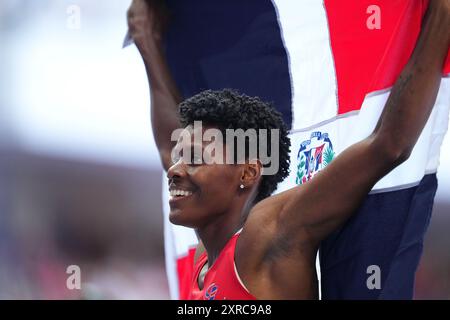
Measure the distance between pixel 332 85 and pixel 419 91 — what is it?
68 cm

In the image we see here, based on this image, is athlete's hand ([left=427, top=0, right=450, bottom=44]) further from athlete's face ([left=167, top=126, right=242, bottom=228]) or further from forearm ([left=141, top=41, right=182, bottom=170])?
forearm ([left=141, top=41, right=182, bottom=170])

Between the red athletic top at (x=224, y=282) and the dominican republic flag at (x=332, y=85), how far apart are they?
13.1 inches

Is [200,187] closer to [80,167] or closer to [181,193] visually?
[181,193]

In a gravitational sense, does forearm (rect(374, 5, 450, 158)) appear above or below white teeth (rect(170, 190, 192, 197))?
above

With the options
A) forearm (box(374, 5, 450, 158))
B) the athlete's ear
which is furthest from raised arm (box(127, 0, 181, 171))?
forearm (box(374, 5, 450, 158))

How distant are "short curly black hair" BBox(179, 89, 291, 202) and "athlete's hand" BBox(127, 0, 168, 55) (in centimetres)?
91

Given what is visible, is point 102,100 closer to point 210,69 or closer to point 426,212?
point 210,69

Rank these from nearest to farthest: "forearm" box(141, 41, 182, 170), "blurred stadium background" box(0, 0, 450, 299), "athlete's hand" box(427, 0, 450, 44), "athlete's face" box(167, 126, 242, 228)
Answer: "athlete's hand" box(427, 0, 450, 44), "athlete's face" box(167, 126, 242, 228), "forearm" box(141, 41, 182, 170), "blurred stadium background" box(0, 0, 450, 299)

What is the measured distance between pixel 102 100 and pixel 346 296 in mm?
5842

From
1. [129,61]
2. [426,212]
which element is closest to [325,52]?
[426,212]

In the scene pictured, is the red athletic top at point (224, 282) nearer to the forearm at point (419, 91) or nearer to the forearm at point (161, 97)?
the forearm at point (419, 91)

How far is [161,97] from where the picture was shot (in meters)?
3.80

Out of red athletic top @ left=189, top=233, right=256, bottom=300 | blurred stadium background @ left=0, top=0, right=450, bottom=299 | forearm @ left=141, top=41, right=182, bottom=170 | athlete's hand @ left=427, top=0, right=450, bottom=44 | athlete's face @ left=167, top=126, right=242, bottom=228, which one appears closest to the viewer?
athlete's hand @ left=427, top=0, right=450, bottom=44

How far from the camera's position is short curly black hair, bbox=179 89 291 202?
2.91m
